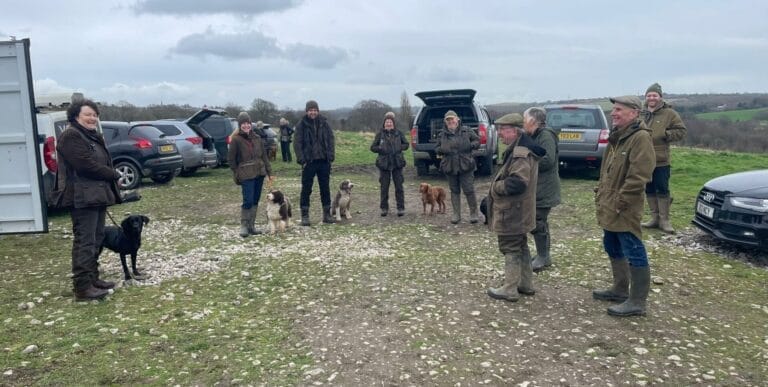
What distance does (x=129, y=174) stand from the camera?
13031 mm

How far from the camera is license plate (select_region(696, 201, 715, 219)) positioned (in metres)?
7.08

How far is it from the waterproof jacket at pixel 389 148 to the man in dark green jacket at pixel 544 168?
12.6 ft

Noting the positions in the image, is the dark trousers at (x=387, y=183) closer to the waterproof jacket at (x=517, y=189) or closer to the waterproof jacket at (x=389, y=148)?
the waterproof jacket at (x=389, y=148)

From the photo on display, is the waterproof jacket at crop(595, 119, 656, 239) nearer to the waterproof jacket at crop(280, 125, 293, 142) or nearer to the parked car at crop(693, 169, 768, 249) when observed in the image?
the parked car at crop(693, 169, 768, 249)

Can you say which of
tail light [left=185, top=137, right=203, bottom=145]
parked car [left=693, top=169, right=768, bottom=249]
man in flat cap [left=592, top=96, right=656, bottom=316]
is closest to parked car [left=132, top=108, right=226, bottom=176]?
tail light [left=185, top=137, right=203, bottom=145]

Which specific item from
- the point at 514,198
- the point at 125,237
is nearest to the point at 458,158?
the point at 514,198

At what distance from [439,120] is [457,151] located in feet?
16.7

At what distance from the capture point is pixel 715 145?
34.1 m

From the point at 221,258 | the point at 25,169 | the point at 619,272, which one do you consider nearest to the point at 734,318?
the point at 619,272

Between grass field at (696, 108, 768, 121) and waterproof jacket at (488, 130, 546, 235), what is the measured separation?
160 ft

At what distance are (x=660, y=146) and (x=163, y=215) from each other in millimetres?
8955

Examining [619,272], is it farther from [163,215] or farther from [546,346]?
[163,215]

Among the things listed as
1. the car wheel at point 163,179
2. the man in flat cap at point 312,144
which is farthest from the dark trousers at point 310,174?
the car wheel at point 163,179

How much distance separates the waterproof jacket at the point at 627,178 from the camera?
4699 mm
